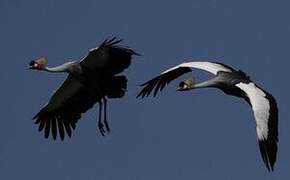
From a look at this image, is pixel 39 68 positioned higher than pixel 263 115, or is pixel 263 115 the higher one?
pixel 39 68

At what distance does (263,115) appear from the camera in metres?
25.6

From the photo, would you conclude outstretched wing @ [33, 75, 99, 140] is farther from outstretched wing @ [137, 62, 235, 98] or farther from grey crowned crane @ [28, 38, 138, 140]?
outstretched wing @ [137, 62, 235, 98]

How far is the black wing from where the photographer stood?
97.2 feet

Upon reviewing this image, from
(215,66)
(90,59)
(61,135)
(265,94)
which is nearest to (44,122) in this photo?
(61,135)

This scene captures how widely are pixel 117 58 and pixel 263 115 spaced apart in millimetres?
5251

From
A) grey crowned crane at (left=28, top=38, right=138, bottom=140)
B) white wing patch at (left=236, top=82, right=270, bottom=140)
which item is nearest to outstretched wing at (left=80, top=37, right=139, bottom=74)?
grey crowned crane at (left=28, top=38, right=138, bottom=140)

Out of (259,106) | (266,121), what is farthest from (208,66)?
(266,121)

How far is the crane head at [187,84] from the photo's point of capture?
94.0ft

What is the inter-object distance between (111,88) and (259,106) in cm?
570

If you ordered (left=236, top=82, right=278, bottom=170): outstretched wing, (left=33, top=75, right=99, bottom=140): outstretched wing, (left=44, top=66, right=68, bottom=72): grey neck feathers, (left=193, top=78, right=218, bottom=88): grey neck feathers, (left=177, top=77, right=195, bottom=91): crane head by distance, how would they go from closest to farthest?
(left=236, top=82, right=278, bottom=170): outstretched wing
(left=193, top=78, right=218, bottom=88): grey neck feathers
(left=177, top=77, right=195, bottom=91): crane head
(left=44, top=66, right=68, bottom=72): grey neck feathers
(left=33, top=75, right=99, bottom=140): outstretched wing

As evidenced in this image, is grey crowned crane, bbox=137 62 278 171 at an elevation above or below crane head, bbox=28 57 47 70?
below

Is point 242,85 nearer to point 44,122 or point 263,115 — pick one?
point 263,115

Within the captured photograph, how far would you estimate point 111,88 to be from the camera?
1213 inches

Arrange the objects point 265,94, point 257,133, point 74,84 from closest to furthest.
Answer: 1. point 257,133
2. point 265,94
3. point 74,84
